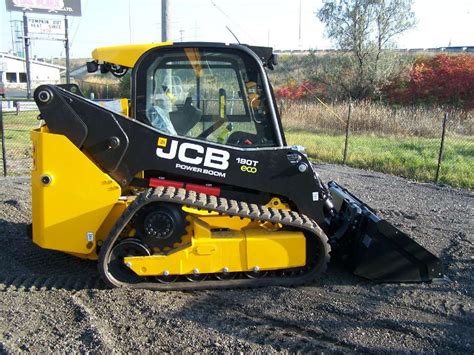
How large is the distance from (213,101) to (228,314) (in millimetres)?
1871

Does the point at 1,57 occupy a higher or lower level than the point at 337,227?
higher

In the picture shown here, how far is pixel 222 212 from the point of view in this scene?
425 cm

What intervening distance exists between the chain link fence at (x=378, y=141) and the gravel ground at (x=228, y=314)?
574 cm

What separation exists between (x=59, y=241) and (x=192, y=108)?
1.65 m

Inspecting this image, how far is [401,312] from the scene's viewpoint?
4031 mm

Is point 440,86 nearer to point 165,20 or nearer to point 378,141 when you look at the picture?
point 378,141

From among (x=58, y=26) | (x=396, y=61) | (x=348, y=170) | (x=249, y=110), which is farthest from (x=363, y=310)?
(x=58, y=26)

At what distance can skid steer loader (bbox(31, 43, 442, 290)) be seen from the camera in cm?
425

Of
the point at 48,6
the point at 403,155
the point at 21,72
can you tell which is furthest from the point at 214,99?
the point at 21,72

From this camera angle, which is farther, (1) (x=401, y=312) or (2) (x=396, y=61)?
(2) (x=396, y=61)

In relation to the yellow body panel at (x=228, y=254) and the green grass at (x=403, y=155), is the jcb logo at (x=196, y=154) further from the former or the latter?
the green grass at (x=403, y=155)

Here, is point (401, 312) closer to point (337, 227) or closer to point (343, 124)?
point (337, 227)

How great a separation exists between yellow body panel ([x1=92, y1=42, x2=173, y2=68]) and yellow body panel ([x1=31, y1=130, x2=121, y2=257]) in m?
0.86

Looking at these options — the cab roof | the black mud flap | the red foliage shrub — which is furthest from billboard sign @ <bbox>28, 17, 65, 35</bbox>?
the black mud flap
